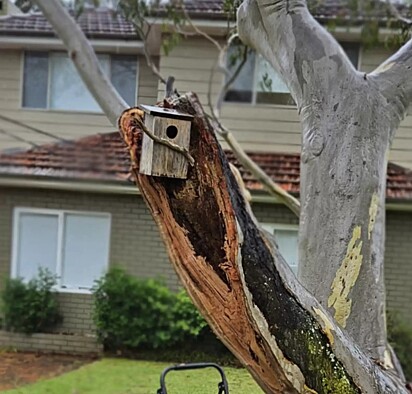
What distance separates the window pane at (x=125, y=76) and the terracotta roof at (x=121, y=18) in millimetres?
95

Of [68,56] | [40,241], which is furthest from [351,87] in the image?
[40,241]

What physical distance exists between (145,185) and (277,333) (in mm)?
326

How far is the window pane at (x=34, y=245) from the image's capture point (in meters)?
2.35

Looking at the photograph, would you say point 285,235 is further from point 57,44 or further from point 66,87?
point 57,44

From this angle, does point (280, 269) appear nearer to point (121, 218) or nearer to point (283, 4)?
point (283, 4)

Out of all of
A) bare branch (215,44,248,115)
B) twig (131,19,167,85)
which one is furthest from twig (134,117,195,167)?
bare branch (215,44,248,115)

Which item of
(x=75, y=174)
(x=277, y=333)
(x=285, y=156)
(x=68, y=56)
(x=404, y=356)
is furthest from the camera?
(x=404, y=356)

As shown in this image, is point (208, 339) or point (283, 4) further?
point (208, 339)

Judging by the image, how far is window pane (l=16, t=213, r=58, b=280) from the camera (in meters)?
2.35

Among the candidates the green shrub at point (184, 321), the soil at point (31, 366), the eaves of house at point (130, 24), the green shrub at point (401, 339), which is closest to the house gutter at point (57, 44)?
the eaves of house at point (130, 24)

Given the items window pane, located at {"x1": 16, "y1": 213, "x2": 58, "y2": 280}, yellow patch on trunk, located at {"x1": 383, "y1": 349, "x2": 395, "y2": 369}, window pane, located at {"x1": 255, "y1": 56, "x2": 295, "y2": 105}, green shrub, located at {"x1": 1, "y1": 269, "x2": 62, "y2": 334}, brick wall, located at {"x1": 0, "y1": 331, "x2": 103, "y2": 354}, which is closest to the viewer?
yellow patch on trunk, located at {"x1": 383, "y1": 349, "x2": 395, "y2": 369}

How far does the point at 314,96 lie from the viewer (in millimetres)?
1269

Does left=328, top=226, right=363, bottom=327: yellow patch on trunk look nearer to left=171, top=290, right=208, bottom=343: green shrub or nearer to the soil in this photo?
left=171, top=290, right=208, bottom=343: green shrub

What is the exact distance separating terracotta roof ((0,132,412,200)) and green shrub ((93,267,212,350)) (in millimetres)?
590
